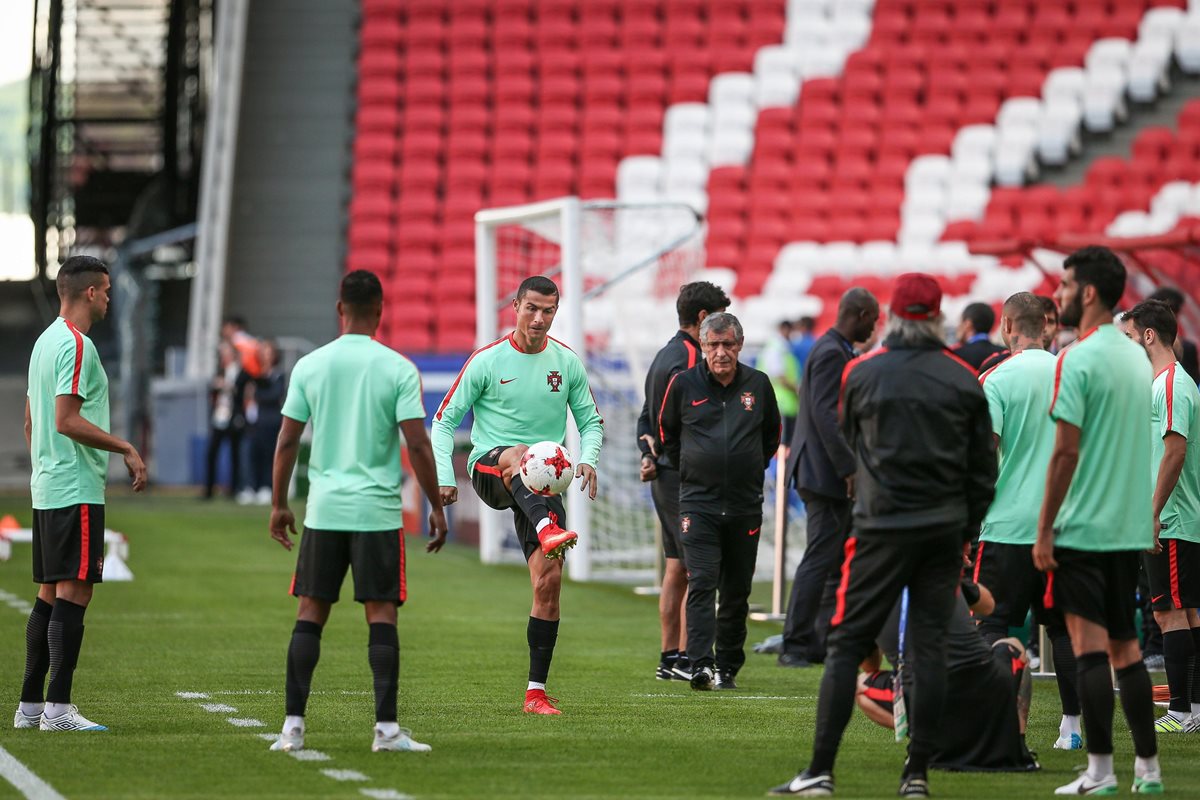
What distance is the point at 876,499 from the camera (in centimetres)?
623

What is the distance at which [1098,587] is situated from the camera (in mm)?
6430

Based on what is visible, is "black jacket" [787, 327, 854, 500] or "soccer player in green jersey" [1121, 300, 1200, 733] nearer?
"soccer player in green jersey" [1121, 300, 1200, 733]

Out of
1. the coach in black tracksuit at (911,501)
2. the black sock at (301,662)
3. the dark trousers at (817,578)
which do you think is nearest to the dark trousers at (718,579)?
the dark trousers at (817,578)

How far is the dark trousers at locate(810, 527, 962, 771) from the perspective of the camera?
6195mm

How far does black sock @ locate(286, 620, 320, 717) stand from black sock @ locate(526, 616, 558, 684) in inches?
61.7

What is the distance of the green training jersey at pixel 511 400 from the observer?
8.55 metres

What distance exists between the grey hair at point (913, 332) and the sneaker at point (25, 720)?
3.95 meters

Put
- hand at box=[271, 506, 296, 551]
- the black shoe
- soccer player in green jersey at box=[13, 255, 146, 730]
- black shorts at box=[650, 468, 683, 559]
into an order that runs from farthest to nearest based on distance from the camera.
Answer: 1. the black shoe
2. black shorts at box=[650, 468, 683, 559]
3. soccer player in green jersey at box=[13, 255, 146, 730]
4. hand at box=[271, 506, 296, 551]

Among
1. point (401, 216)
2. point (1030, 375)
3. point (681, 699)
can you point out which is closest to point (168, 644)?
point (681, 699)

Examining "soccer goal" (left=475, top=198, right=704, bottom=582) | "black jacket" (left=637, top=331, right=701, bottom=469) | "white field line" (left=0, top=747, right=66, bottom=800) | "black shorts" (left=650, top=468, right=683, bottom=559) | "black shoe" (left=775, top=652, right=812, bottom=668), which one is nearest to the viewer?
"white field line" (left=0, top=747, right=66, bottom=800)

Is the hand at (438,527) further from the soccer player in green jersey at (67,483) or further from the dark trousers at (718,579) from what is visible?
the dark trousers at (718,579)

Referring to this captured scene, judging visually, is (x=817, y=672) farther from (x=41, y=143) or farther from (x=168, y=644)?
(x=41, y=143)

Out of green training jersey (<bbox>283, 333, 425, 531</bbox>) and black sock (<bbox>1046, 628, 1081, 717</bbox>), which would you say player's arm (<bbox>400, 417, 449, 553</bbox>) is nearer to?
Answer: green training jersey (<bbox>283, 333, 425, 531</bbox>)

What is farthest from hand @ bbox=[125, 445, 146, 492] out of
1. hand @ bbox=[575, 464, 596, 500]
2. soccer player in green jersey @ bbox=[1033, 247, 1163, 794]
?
soccer player in green jersey @ bbox=[1033, 247, 1163, 794]
